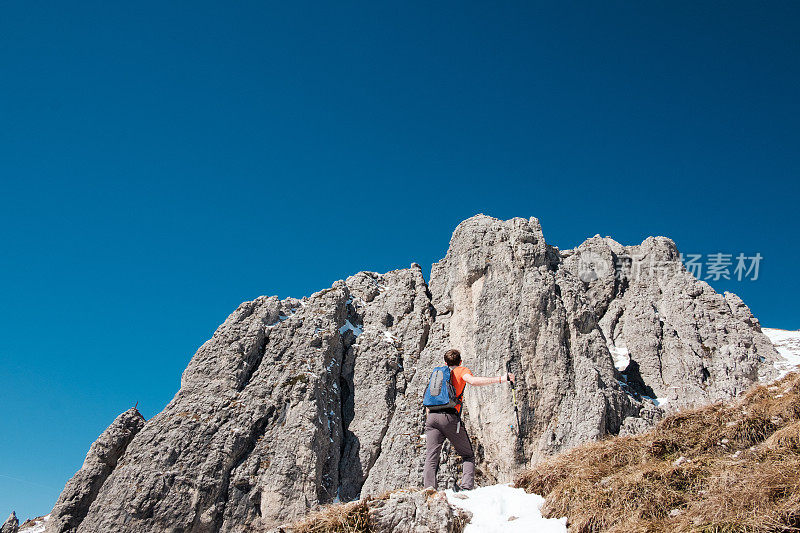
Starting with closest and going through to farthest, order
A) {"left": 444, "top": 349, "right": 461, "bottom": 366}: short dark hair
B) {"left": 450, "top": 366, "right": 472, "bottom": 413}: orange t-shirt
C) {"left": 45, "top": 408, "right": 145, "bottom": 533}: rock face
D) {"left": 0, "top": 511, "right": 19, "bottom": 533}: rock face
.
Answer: {"left": 450, "top": 366, "right": 472, "bottom": 413}: orange t-shirt
{"left": 444, "top": 349, "right": 461, "bottom": 366}: short dark hair
{"left": 45, "top": 408, "right": 145, "bottom": 533}: rock face
{"left": 0, "top": 511, "right": 19, "bottom": 533}: rock face

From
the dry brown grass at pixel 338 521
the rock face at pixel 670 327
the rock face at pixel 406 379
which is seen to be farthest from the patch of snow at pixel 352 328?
the dry brown grass at pixel 338 521

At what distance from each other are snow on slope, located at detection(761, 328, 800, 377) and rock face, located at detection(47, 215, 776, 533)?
62.1 inches

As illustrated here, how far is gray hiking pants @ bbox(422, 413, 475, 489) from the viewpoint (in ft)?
34.2

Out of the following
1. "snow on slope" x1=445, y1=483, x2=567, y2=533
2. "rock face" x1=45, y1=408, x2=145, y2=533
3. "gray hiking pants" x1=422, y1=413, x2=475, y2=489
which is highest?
"rock face" x1=45, y1=408, x2=145, y2=533

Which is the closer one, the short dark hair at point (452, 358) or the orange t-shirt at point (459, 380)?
the orange t-shirt at point (459, 380)

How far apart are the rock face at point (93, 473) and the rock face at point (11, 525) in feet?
15.7

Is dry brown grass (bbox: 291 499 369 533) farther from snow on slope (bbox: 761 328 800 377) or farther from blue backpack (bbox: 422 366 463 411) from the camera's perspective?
snow on slope (bbox: 761 328 800 377)

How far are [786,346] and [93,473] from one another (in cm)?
6099

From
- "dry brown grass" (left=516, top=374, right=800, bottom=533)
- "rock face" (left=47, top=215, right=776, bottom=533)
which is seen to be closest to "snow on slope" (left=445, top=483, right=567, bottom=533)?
"dry brown grass" (left=516, top=374, right=800, bottom=533)

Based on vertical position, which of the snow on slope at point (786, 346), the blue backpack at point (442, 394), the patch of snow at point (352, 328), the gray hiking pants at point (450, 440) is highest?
the patch of snow at point (352, 328)

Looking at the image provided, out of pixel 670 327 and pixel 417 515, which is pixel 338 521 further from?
pixel 670 327

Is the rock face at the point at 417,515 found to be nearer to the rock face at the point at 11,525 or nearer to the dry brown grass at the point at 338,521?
the dry brown grass at the point at 338,521

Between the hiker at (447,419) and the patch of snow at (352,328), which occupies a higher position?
the patch of snow at (352,328)

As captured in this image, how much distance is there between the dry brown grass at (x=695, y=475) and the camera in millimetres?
6766
